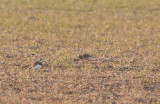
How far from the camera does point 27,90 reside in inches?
252

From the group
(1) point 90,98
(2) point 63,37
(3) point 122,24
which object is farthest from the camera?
(3) point 122,24

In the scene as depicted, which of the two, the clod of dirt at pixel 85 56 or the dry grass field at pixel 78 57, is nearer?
the dry grass field at pixel 78 57

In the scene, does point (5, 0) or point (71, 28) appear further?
point (5, 0)

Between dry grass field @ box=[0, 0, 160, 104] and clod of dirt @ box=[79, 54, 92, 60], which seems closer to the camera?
dry grass field @ box=[0, 0, 160, 104]

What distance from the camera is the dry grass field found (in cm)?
623

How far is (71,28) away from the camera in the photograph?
13.6 m

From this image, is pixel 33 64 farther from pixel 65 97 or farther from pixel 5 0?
pixel 5 0

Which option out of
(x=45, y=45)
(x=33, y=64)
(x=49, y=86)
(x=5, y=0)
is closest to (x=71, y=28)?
(x=45, y=45)

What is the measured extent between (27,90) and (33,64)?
4.52 feet

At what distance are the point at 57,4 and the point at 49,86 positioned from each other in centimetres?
1505

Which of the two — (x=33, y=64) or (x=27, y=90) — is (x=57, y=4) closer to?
(x=33, y=64)

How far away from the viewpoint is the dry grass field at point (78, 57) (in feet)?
20.5

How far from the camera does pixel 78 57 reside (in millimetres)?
8773

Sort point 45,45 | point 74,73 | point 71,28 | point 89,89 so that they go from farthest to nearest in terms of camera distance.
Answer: point 71,28 → point 45,45 → point 74,73 → point 89,89
